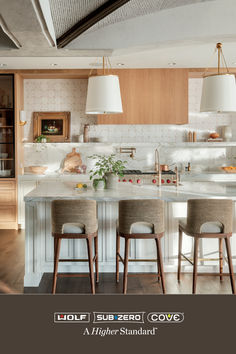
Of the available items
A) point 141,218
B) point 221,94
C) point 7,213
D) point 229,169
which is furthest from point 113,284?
point 229,169

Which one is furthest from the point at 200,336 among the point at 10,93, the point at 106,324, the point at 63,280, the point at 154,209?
the point at 10,93

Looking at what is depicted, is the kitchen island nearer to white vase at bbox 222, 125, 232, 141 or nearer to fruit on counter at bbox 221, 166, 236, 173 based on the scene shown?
fruit on counter at bbox 221, 166, 236, 173

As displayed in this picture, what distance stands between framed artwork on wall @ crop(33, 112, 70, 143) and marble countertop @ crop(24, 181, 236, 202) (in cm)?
266

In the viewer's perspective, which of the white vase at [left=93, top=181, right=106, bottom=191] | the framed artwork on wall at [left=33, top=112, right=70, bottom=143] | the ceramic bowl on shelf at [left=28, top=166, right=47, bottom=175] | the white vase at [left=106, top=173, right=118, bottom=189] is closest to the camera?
the white vase at [left=93, top=181, right=106, bottom=191]

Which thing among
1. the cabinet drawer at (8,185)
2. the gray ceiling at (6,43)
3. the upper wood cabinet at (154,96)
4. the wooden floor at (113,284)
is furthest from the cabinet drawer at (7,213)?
the gray ceiling at (6,43)

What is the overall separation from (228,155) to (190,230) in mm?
3983

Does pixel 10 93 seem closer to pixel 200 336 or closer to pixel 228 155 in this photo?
pixel 228 155

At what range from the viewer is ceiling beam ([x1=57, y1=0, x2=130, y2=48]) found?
1498mm

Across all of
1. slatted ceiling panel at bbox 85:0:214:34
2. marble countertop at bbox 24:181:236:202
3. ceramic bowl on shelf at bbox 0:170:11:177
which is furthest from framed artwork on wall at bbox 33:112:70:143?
slatted ceiling panel at bbox 85:0:214:34

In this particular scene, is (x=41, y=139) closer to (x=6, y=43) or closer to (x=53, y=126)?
(x=53, y=126)

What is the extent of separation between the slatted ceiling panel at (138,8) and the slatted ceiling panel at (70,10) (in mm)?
76

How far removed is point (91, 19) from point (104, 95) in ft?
7.05

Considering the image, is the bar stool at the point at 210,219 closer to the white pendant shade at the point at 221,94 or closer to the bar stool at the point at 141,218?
the bar stool at the point at 141,218

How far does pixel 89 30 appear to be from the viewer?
1.71m
